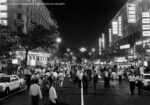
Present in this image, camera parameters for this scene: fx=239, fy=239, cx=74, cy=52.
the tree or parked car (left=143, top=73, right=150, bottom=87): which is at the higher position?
the tree

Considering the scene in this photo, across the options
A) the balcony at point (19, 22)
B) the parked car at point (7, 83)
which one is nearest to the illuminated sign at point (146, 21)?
the parked car at point (7, 83)

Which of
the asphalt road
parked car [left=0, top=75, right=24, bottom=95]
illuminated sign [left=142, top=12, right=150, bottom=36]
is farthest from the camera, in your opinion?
illuminated sign [left=142, top=12, right=150, bottom=36]

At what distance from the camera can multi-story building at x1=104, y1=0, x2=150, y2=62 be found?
40406 mm

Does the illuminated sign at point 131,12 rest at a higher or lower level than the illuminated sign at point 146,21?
higher

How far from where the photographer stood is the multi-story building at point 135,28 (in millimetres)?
40406

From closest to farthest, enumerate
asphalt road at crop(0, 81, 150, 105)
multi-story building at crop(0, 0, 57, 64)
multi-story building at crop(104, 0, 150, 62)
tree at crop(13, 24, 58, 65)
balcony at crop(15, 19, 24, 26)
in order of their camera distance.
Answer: asphalt road at crop(0, 81, 150, 105), tree at crop(13, 24, 58, 65), multi-story building at crop(104, 0, 150, 62), multi-story building at crop(0, 0, 57, 64), balcony at crop(15, 19, 24, 26)

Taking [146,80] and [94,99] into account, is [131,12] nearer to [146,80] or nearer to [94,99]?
[146,80]

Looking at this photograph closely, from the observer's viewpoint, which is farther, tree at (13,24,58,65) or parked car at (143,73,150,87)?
tree at (13,24,58,65)

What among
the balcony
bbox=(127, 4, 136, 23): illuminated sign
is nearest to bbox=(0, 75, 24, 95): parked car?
bbox=(127, 4, 136, 23): illuminated sign

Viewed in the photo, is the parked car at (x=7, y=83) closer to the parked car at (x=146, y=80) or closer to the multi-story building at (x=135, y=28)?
the parked car at (x=146, y=80)

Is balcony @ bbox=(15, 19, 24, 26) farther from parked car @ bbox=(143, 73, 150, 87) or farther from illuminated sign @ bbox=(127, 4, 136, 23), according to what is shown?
parked car @ bbox=(143, 73, 150, 87)

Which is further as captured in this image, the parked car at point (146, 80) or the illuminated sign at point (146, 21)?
the illuminated sign at point (146, 21)

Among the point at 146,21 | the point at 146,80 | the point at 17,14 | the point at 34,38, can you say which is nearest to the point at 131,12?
the point at 146,21

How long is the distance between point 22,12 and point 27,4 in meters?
2.97
